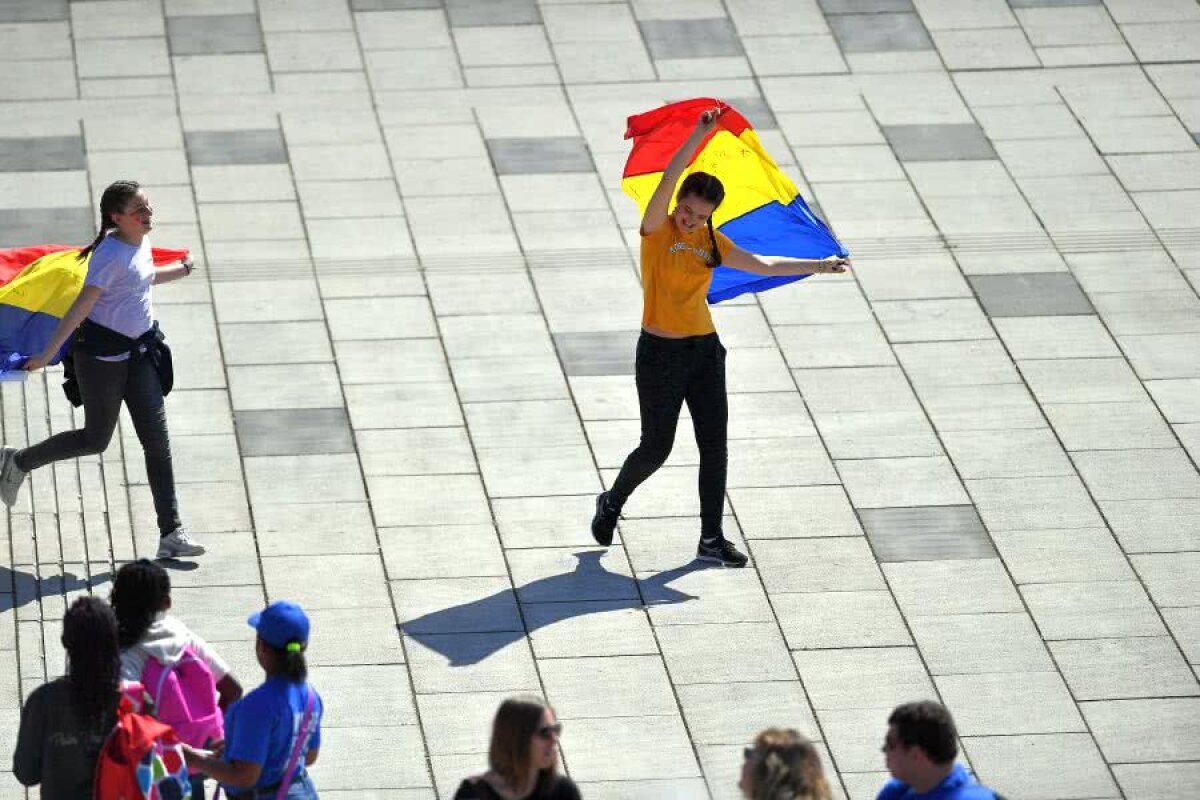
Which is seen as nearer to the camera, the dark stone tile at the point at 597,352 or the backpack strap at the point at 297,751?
the backpack strap at the point at 297,751

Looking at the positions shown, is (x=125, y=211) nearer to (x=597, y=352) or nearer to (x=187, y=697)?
(x=187, y=697)

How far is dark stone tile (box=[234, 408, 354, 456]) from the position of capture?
10414 millimetres

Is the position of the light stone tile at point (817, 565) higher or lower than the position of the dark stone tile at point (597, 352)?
higher

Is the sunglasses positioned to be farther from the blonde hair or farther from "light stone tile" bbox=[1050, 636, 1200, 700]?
"light stone tile" bbox=[1050, 636, 1200, 700]

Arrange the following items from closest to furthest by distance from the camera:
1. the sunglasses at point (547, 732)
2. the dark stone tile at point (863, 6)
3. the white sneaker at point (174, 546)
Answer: the sunglasses at point (547, 732) → the white sneaker at point (174, 546) → the dark stone tile at point (863, 6)

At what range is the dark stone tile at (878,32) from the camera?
1559 centimetres

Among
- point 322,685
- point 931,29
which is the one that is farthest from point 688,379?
point 931,29

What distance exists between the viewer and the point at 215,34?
50.1 ft

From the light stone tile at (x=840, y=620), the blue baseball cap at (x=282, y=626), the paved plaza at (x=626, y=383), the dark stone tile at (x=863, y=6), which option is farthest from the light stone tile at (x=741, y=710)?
the dark stone tile at (x=863, y=6)

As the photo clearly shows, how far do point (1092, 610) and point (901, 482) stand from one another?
134cm

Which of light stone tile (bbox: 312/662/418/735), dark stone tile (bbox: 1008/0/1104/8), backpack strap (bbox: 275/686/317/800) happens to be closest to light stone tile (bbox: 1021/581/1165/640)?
light stone tile (bbox: 312/662/418/735)

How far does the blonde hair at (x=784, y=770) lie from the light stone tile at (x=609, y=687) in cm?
311

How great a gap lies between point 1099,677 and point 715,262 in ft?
7.93

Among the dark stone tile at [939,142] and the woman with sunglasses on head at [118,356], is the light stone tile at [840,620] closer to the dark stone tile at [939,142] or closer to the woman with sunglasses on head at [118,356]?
the woman with sunglasses on head at [118,356]
